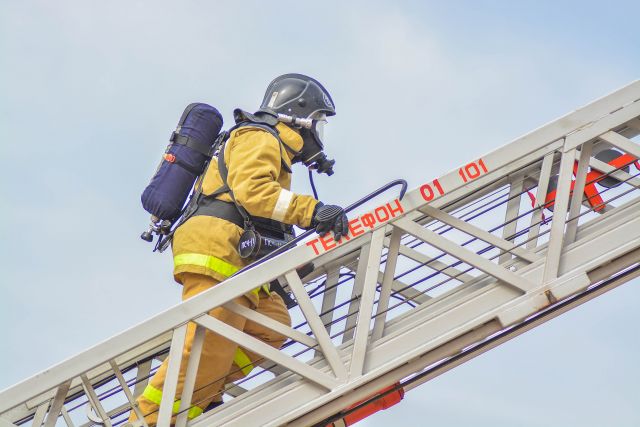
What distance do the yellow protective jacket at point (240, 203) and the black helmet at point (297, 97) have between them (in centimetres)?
43

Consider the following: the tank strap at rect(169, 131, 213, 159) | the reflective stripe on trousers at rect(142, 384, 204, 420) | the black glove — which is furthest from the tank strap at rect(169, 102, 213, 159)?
the reflective stripe on trousers at rect(142, 384, 204, 420)

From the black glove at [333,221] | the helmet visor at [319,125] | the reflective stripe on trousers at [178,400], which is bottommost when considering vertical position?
the reflective stripe on trousers at [178,400]

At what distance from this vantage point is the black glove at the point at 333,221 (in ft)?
16.3

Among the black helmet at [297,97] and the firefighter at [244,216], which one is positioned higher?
the black helmet at [297,97]

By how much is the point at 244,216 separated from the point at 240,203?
0.18 m

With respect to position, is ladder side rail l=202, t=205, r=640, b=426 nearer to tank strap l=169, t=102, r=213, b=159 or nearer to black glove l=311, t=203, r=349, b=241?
black glove l=311, t=203, r=349, b=241

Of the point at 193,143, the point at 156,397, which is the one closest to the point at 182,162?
the point at 193,143

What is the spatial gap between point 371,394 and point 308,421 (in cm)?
37

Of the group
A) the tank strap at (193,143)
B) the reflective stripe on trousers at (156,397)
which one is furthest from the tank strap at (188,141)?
the reflective stripe on trousers at (156,397)

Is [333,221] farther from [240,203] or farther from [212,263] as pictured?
[212,263]

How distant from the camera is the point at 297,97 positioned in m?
6.04

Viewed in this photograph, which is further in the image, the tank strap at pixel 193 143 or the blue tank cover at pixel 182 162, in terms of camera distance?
the tank strap at pixel 193 143

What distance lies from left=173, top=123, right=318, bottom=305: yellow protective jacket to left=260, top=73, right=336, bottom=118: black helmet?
43 centimetres

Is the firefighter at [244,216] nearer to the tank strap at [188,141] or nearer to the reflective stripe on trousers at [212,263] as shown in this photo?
the reflective stripe on trousers at [212,263]
